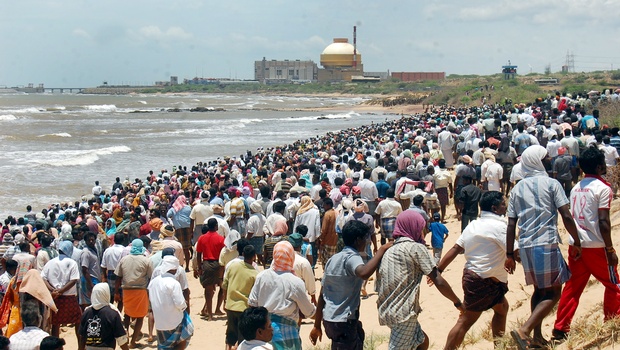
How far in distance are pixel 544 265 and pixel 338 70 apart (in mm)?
147301

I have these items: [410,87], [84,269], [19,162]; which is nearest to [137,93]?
[410,87]

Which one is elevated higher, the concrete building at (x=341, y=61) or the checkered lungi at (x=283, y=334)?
the concrete building at (x=341, y=61)

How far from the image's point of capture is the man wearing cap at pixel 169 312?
6355mm

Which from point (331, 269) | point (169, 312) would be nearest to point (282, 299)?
point (331, 269)

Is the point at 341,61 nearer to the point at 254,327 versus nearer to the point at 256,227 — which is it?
the point at 256,227

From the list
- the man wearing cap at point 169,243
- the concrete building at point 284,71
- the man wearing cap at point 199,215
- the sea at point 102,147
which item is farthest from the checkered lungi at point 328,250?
the concrete building at point 284,71

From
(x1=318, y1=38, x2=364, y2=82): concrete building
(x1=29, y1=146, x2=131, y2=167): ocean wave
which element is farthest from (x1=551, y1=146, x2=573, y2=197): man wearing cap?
(x1=318, y1=38, x2=364, y2=82): concrete building

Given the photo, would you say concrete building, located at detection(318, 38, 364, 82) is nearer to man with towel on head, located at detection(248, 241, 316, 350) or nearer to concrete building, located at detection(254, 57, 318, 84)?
concrete building, located at detection(254, 57, 318, 84)

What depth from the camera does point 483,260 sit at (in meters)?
5.38

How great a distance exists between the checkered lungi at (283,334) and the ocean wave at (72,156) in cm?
2866

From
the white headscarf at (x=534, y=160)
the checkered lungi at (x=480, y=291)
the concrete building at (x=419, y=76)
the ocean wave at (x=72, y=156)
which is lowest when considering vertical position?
the ocean wave at (x=72, y=156)

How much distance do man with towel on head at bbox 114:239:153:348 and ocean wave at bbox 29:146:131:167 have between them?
2600 centimetres

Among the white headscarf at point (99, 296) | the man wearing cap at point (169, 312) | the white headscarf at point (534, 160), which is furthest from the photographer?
the white headscarf at point (534, 160)

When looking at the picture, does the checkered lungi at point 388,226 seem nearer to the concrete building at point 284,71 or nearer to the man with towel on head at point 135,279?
the man with towel on head at point 135,279
